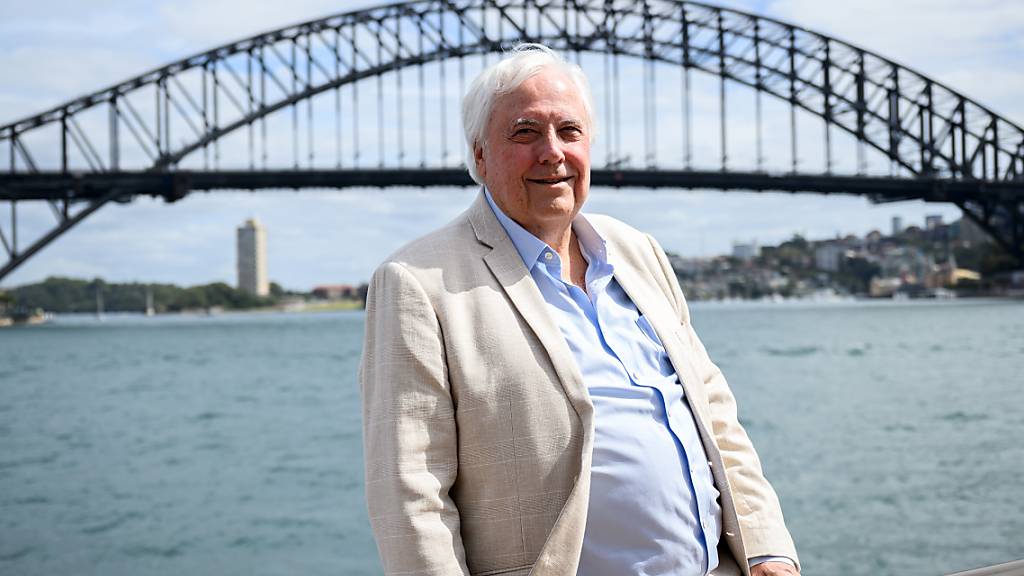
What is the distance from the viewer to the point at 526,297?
5.84ft

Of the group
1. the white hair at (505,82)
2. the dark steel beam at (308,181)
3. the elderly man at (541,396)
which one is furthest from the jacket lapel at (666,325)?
the dark steel beam at (308,181)

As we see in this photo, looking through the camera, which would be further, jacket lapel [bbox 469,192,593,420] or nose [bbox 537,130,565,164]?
nose [bbox 537,130,565,164]

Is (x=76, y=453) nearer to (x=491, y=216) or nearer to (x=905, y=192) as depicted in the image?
(x=491, y=216)

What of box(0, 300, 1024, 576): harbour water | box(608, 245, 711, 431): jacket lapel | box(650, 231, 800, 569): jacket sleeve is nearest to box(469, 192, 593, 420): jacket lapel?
box(608, 245, 711, 431): jacket lapel

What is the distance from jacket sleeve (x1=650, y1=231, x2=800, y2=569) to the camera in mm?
1963

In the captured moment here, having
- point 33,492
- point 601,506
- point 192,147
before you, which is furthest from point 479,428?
point 192,147

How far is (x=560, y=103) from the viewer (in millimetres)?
1854

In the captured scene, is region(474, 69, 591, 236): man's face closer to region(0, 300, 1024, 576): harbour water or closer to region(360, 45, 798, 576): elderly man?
region(360, 45, 798, 576): elderly man

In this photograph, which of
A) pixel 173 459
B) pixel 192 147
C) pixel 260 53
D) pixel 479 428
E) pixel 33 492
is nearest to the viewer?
pixel 479 428

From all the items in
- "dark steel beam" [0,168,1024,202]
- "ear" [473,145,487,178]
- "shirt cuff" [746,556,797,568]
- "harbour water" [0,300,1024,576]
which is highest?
"dark steel beam" [0,168,1024,202]

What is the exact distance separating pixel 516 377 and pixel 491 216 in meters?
0.34

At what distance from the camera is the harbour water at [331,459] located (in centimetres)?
909

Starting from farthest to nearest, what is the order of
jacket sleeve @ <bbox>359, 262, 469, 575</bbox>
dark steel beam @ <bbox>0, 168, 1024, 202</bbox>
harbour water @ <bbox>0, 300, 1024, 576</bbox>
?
dark steel beam @ <bbox>0, 168, 1024, 202</bbox> < harbour water @ <bbox>0, 300, 1024, 576</bbox> < jacket sleeve @ <bbox>359, 262, 469, 575</bbox>

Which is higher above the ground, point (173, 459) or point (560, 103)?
point (560, 103)
